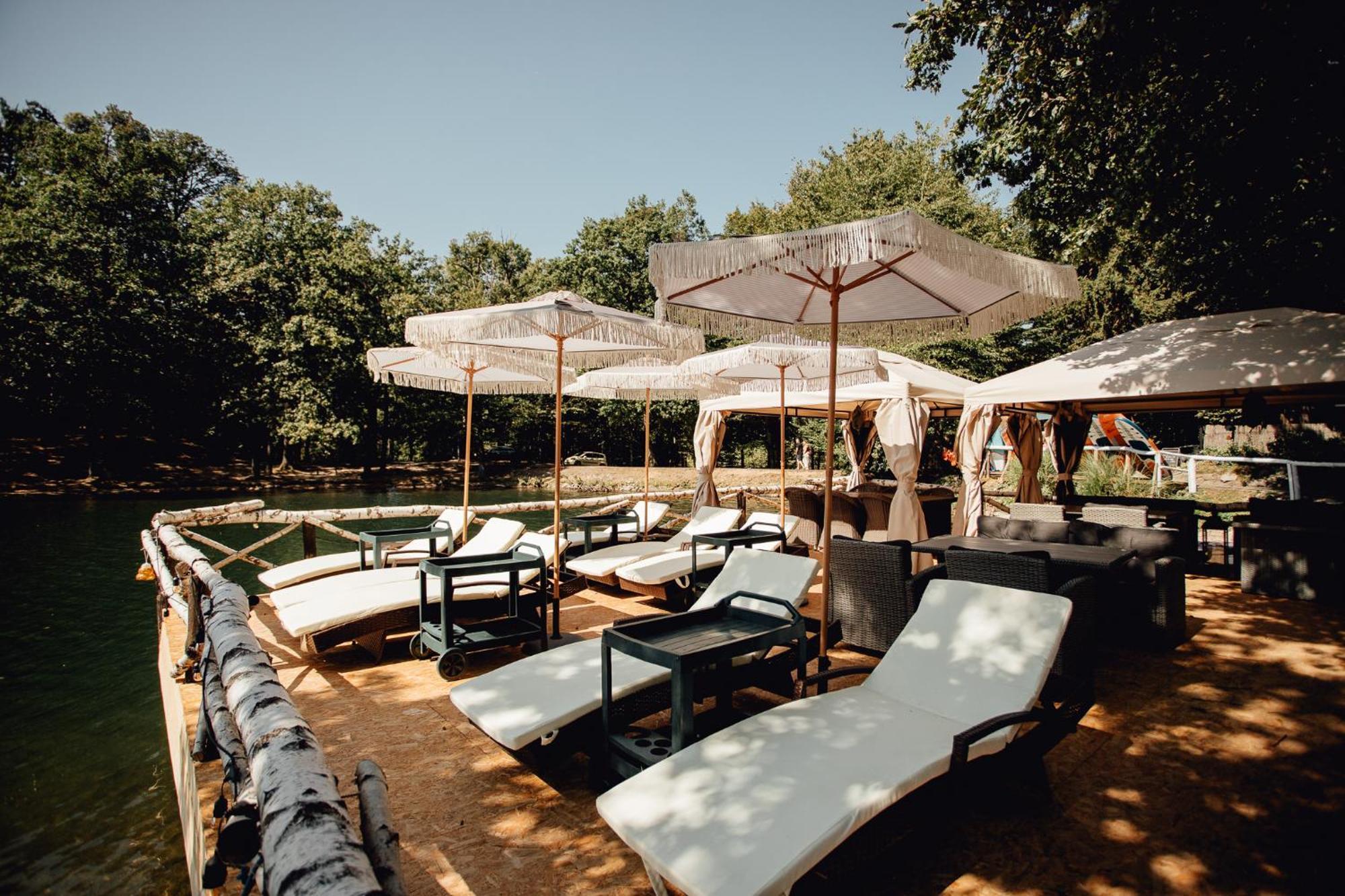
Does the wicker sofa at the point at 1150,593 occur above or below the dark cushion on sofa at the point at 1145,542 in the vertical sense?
below

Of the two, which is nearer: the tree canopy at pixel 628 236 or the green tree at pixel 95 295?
the tree canopy at pixel 628 236

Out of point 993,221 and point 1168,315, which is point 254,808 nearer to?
point 1168,315

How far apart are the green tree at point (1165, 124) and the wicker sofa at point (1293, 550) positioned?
2.91 m

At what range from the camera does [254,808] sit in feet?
5.55

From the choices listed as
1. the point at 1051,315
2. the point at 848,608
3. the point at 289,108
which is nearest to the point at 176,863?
the point at 848,608

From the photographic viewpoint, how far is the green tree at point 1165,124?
4.45 meters

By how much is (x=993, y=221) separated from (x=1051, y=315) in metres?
3.57

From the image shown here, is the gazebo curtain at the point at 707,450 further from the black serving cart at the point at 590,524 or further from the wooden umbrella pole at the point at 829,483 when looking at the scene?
the wooden umbrella pole at the point at 829,483

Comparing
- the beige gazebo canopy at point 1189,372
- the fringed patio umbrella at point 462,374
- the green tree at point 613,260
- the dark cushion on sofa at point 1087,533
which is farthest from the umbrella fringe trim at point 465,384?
the green tree at point 613,260

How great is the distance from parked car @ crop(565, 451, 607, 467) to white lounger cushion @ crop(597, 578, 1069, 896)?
28536 millimetres

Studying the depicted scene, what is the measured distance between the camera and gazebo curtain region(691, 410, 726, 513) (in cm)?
993

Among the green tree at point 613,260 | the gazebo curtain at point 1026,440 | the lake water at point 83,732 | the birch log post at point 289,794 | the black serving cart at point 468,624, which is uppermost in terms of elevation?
the green tree at point 613,260

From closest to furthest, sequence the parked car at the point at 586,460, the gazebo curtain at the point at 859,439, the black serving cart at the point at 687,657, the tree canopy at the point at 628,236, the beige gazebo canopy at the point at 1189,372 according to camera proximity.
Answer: the black serving cart at the point at 687,657 < the tree canopy at the point at 628,236 < the beige gazebo canopy at the point at 1189,372 < the gazebo curtain at the point at 859,439 < the parked car at the point at 586,460

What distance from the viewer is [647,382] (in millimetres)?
8750
